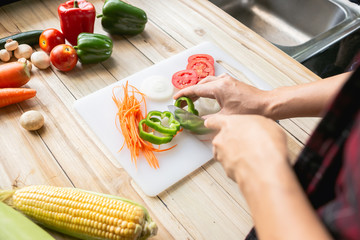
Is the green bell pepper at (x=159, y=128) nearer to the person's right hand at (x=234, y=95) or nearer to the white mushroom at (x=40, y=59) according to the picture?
the person's right hand at (x=234, y=95)

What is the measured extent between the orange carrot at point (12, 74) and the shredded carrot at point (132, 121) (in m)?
0.40

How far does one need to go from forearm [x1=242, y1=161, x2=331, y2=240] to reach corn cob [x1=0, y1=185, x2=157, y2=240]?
0.44 meters

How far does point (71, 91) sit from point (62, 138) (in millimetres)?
283

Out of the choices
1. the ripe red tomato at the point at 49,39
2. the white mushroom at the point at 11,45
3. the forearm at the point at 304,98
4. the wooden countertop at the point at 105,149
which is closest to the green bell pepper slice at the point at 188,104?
the wooden countertop at the point at 105,149

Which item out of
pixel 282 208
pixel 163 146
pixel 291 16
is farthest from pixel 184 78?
pixel 291 16

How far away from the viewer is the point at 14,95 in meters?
1.46

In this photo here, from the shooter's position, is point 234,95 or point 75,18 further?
point 75,18

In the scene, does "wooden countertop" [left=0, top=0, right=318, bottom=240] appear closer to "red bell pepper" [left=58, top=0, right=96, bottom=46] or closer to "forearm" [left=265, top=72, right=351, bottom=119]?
"red bell pepper" [left=58, top=0, right=96, bottom=46]

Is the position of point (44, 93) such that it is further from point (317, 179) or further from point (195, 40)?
point (317, 179)

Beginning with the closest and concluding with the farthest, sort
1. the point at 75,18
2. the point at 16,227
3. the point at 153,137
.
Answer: the point at 16,227 → the point at 153,137 → the point at 75,18

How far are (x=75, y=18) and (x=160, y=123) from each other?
0.74m

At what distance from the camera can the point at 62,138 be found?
1394 mm

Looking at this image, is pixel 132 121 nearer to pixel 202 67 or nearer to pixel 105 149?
pixel 105 149

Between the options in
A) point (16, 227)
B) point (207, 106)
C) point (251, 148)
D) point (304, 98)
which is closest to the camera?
point (251, 148)
